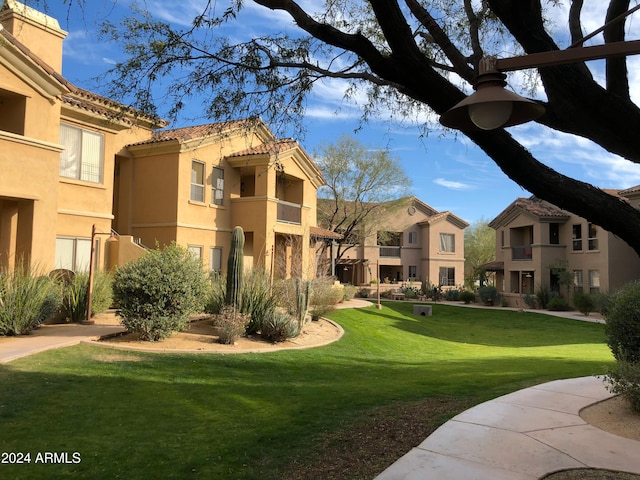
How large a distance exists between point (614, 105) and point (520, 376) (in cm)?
701

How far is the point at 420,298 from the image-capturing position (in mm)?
43156

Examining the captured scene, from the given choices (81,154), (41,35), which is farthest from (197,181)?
(41,35)

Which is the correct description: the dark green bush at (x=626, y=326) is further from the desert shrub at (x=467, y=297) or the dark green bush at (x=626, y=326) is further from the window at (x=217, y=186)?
the desert shrub at (x=467, y=297)

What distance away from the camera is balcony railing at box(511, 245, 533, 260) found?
41088mm

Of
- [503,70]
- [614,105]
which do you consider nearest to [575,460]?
[614,105]

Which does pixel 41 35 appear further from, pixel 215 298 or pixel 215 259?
pixel 215 259

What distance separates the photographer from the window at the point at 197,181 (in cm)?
2239

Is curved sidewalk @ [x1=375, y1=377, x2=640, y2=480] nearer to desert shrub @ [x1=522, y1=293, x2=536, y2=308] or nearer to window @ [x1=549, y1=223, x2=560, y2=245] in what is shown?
desert shrub @ [x1=522, y1=293, x2=536, y2=308]

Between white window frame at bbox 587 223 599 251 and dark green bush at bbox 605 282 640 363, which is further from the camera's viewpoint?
white window frame at bbox 587 223 599 251

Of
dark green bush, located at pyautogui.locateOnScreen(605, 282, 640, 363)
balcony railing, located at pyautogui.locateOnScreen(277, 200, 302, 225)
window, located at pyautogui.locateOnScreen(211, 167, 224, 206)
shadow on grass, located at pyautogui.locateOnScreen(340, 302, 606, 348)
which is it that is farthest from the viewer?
balcony railing, located at pyautogui.locateOnScreen(277, 200, 302, 225)

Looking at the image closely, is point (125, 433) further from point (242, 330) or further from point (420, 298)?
point (420, 298)

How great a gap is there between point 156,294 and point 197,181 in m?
11.5

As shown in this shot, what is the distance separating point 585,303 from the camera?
32438 mm

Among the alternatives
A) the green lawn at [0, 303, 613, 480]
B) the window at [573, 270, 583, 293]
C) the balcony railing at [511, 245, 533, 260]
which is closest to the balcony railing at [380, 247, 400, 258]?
the balcony railing at [511, 245, 533, 260]
